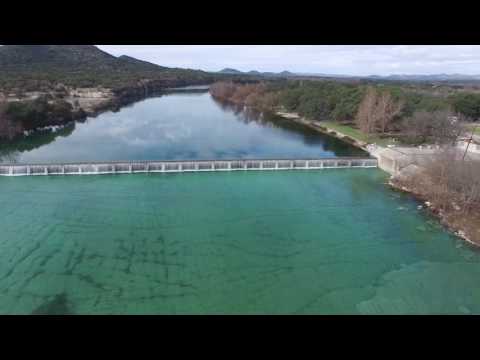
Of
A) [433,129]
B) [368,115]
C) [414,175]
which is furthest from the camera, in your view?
[368,115]

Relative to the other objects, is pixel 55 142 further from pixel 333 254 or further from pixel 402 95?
pixel 402 95

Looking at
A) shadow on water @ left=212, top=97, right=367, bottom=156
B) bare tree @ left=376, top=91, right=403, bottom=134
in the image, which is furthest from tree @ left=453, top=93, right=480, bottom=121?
shadow on water @ left=212, top=97, right=367, bottom=156

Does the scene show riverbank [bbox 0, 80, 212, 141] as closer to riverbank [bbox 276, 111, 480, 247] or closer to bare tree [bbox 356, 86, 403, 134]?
riverbank [bbox 276, 111, 480, 247]

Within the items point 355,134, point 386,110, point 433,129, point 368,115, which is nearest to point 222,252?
point 433,129

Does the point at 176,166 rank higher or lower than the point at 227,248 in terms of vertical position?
higher

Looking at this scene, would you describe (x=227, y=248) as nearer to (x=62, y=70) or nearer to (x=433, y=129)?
(x=433, y=129)

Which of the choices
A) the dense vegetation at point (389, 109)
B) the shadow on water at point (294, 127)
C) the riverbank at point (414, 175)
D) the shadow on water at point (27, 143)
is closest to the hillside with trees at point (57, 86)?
the shadow on water at point (27, 143)

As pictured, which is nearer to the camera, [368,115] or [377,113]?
[368,115]
